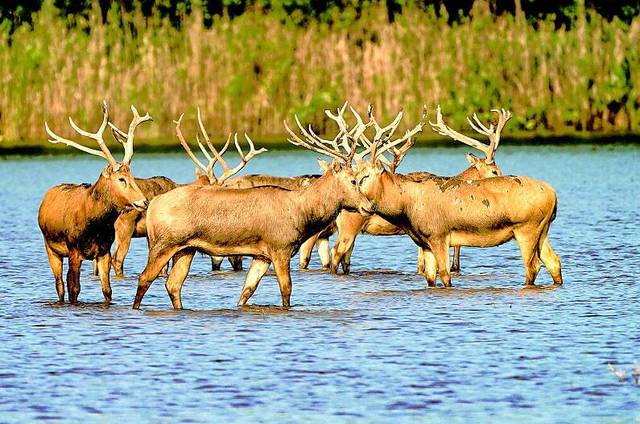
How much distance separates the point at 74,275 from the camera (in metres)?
16.8

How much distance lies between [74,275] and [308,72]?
106 feet

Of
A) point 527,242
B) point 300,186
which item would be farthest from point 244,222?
point 300,186

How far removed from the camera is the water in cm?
1177

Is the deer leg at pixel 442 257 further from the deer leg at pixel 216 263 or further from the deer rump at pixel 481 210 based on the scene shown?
the deer leg at pixel 216 263

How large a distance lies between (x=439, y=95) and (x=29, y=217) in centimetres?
2000

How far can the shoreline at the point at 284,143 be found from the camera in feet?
154

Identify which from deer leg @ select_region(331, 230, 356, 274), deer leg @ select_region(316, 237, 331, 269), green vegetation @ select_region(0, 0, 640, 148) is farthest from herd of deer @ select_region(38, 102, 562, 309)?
green vegetation @ select_region(0, 0, 640, 148)

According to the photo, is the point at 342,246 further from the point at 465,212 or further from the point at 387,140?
the point at 465,212

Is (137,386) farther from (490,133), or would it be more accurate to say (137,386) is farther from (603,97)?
(603,97)

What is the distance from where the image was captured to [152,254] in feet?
52.0

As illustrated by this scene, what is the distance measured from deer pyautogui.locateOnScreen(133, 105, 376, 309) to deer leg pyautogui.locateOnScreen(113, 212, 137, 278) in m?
3.54

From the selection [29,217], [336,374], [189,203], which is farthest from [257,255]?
[29,217]

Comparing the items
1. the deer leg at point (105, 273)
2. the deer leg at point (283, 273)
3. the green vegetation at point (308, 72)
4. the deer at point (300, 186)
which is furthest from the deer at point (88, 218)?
the green vegetation at point (308, 72)

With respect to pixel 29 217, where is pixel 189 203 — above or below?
above
